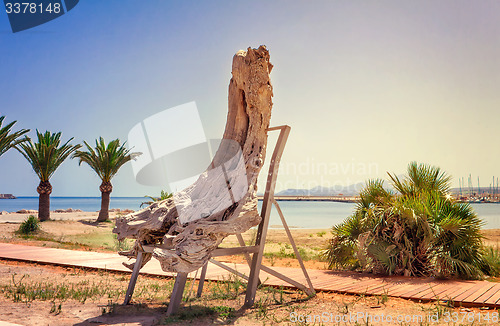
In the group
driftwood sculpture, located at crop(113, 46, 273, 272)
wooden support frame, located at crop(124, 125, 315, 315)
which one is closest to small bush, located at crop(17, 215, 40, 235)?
driftwood sculpture, located at crop(113, 46, 273, 272)

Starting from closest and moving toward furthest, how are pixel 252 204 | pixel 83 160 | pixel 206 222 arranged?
pixel 206 222, pixel 252 204, pixel 83 160

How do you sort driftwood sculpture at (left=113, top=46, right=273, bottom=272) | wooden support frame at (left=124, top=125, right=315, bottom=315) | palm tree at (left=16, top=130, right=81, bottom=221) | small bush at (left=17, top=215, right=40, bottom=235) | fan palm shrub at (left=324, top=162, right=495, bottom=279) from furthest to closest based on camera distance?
1. palm tree at (left=16, top=130, right=81, bottom=221)
2. small bush at (left=17, top=215, right=40, bottom=235)
3. fan palm shrub at (left=324, top=162, right=495, bottom=279)
4. wooden support frame at (left=124, top=125, right=315, bottom=315)
5. driftwood sculpture at (left=113, top=46, right=273, bottom=272)

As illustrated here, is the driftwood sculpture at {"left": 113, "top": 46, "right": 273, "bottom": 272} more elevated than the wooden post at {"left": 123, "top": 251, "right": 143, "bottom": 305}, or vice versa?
the driftwood sculpture at {"left": 113, "top": 46, "right": 273, "bottom": 272}

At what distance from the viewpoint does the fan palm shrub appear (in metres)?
6.81

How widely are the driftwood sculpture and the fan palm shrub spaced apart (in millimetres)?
3002

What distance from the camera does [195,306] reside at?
210 inches

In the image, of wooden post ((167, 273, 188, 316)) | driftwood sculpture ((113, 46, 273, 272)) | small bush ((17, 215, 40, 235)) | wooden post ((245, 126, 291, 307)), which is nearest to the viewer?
driftwood sculpture ((113, 46, 273, 272))

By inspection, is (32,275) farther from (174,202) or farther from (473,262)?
(473,262)

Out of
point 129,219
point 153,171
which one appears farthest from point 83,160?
point 129,219

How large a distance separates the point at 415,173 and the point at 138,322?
607 cm

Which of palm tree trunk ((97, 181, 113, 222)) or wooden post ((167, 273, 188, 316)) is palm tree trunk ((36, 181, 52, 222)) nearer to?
palm tree trunk ((97, 181, 113, 222))

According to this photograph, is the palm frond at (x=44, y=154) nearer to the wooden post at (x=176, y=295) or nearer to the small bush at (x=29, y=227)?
the small bush at (x=29, y=227)

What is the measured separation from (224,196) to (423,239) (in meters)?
3.93

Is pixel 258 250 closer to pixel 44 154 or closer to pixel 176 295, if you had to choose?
pixel 176 295
